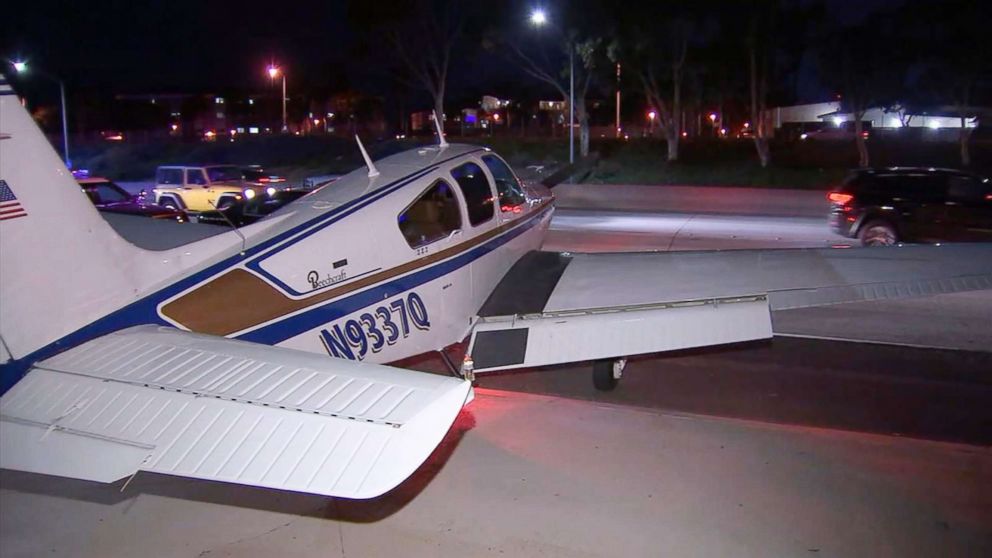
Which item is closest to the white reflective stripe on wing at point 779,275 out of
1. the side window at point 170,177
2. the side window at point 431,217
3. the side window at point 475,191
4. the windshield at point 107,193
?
the side window at point 475,191

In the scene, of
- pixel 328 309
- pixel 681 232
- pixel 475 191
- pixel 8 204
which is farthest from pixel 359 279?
pixel 681 232

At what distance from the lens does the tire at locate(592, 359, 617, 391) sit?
991 cm

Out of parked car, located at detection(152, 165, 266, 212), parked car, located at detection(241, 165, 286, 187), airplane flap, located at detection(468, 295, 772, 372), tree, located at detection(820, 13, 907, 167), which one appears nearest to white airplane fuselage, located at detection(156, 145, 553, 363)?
airplane flap, located at detection(468, 295, 772, 372)

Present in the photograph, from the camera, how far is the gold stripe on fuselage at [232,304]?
624 cm

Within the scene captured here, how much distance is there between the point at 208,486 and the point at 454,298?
289cm

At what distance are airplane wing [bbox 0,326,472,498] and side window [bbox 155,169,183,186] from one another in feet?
81.5

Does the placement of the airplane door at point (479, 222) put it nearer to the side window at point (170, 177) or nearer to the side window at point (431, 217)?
the side window at point (431, 217)

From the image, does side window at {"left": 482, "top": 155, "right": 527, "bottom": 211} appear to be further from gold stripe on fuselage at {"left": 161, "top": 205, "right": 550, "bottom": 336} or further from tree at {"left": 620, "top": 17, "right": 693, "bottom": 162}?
tree at {"left": 620, "top": 17, "right": 693, "bottom": 162}

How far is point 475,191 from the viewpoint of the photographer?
9.59 m

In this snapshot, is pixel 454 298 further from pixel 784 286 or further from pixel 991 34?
pixel 991 34

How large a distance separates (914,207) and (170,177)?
69.1 feet

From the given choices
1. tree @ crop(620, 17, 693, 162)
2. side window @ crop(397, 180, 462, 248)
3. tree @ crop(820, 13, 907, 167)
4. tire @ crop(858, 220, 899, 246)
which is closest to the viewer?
side window @ crop(397, 180, 462, 248)

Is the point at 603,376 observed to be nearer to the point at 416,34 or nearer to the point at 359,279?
the point at 359,279

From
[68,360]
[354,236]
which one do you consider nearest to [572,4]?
[354,236]
